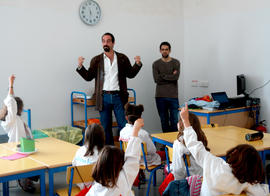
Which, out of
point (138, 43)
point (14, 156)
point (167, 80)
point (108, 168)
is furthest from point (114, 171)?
point (138, 43)

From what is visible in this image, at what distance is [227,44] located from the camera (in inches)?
243

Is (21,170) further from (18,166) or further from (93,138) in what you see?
(93,138)

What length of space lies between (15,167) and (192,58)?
500 cm

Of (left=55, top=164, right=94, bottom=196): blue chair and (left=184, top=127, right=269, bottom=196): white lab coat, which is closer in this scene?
(left=184, top=127, right=269, bottom=196): white lab coat

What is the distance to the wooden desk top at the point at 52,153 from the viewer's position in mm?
2662

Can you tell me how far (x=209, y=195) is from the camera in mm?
2146

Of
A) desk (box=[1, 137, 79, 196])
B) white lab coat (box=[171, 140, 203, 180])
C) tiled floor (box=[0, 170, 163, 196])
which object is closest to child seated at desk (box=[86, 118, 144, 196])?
desk (box=[1, 137, 79, 196])

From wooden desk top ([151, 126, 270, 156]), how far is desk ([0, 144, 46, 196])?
4.27ft

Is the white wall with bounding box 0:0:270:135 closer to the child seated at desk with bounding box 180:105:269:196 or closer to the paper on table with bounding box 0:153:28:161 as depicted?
the paper on table with bounding box 0:153:28:161

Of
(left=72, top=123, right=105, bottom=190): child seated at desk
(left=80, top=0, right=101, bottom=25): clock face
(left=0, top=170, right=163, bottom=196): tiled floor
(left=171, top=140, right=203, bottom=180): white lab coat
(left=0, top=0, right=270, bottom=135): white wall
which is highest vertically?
(left=80, top=0, right=101, bottom=25): clock face

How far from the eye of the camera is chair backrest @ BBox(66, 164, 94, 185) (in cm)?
239

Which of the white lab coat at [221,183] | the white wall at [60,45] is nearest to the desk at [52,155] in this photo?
the white lab coat at [221,183]

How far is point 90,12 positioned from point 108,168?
13.8ft

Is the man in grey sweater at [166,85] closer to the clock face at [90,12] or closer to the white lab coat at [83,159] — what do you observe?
the clock face at [90,12]
